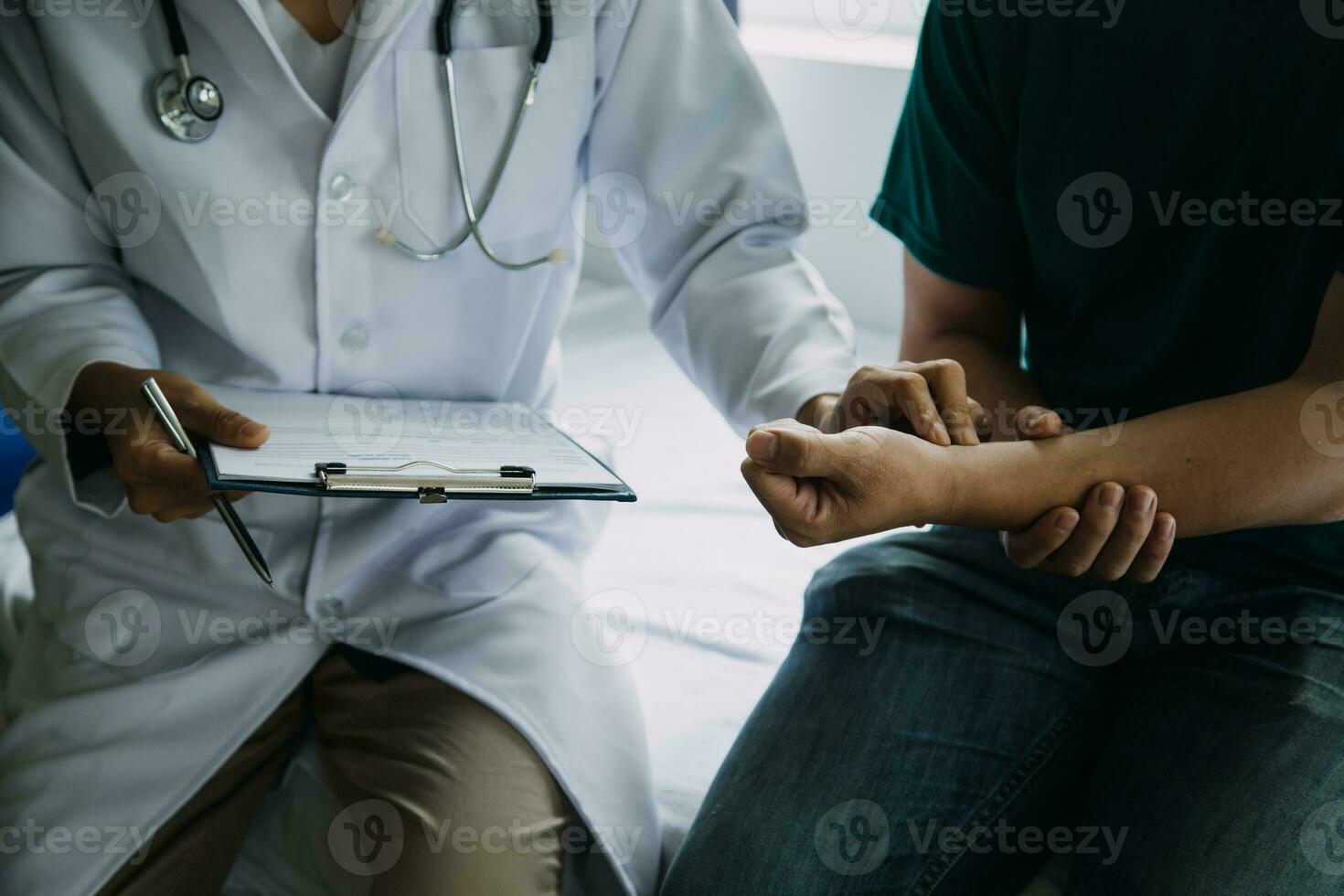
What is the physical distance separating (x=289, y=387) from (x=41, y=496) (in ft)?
0.75

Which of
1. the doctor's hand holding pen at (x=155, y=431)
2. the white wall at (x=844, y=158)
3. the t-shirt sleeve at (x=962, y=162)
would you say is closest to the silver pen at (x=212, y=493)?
the doctor's hand holding pen at (x=155, y=431)

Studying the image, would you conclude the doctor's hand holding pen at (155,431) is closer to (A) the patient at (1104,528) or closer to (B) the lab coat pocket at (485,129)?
(B) the lab coat pocket at (485,129)

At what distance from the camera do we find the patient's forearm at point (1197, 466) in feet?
2.72

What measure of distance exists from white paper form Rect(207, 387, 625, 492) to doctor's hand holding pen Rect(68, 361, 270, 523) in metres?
0.03

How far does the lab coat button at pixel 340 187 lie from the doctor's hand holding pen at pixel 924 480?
1.35 ft

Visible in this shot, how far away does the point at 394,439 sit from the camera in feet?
2.79

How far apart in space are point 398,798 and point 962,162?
74 centimetres

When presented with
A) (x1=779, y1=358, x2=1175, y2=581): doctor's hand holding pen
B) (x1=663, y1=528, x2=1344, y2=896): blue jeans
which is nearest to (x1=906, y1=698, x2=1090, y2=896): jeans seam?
(x1=663, y1=528, x2=1344, y2=896): blue jeans

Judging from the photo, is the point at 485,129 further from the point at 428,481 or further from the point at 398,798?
the point at 398,798

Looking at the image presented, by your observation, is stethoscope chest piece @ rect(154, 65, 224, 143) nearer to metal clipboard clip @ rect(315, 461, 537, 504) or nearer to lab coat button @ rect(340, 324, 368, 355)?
lab coat button @ rect(340, 324, 368, 355)

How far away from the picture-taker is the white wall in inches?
78.7

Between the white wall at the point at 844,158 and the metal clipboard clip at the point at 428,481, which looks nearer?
the metal clipboard clip at the point at 428,481

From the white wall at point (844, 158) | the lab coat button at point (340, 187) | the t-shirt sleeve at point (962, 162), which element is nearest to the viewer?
the lab coat button at point (340, 187)

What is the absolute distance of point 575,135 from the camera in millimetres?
1035
